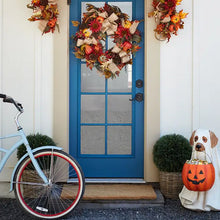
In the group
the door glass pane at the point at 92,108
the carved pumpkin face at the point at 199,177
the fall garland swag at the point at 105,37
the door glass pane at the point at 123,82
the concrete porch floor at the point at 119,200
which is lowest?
the concrete porch floor at the point at 119,200

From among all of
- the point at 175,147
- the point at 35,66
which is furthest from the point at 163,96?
the point at 35,66

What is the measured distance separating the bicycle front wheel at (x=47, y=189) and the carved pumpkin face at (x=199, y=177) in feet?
3.53

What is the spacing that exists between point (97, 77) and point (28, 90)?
0.87 metres

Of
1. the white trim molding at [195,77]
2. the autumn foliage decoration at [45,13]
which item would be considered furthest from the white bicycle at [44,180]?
the white trim molding at [195,77]

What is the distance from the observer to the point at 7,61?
12.8 ft

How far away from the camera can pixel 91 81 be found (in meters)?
4.07

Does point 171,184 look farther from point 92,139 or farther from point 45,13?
point 45,13

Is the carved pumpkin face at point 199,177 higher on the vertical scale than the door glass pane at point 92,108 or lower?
lower

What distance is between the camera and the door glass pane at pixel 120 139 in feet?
13.4

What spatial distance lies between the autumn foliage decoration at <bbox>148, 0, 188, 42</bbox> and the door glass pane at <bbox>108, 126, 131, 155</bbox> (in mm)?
1266

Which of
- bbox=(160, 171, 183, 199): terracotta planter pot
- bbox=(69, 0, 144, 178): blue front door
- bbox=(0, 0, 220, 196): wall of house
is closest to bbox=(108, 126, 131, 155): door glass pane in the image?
bbox=(69, 0, 144, 178): blue front door

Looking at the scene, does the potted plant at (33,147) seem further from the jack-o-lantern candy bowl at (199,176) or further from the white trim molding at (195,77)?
the white trim molding at (195,77)

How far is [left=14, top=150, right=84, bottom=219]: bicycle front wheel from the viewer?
3082mm

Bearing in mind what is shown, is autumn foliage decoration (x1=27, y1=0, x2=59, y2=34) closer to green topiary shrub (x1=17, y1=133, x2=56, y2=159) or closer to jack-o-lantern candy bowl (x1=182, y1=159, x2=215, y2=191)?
green topiary shrub (x1=17, y1=133, x2=56, y2=159)
